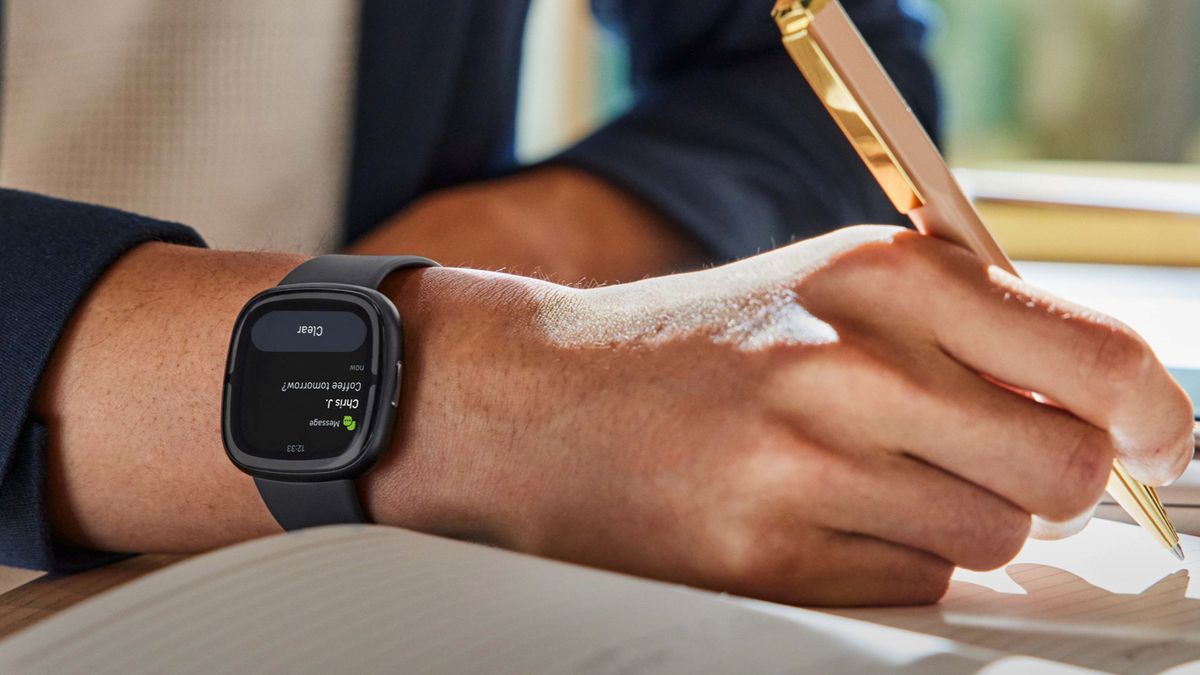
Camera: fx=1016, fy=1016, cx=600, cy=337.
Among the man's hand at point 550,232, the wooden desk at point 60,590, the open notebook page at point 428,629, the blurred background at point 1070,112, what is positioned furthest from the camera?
the blurred background at point 1070,112

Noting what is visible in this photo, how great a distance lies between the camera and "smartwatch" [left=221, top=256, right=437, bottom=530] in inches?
13.4

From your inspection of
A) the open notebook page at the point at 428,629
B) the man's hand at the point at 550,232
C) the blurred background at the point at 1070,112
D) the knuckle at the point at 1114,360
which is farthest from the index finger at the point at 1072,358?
the blurred background at the point at 1070,112

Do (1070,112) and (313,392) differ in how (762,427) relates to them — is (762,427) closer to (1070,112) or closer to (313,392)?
(313,392)

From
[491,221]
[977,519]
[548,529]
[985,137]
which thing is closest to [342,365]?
[548,529]

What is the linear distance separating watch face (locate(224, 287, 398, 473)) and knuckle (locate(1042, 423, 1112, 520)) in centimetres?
21

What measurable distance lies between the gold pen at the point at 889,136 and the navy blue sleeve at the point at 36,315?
28 centimetres

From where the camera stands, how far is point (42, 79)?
72 cm

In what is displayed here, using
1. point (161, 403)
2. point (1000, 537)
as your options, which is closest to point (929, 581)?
point (1000, 537)

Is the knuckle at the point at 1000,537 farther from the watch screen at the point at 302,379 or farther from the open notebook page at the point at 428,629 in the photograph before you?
the watch screen at the point at 302,379

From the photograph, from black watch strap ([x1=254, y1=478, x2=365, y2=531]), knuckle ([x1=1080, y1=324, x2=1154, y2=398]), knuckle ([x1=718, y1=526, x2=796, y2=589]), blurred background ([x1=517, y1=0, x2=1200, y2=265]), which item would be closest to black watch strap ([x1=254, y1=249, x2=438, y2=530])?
black watch strap ([x1=254, y1=478, x2=365, y2=531])

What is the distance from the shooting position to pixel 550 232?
2.35 ft

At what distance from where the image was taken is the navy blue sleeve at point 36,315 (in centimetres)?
37

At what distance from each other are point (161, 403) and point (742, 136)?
1.70 feet

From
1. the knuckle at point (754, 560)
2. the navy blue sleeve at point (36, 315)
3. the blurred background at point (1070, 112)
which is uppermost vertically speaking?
the navy blue sleeve at point (36, 315)
